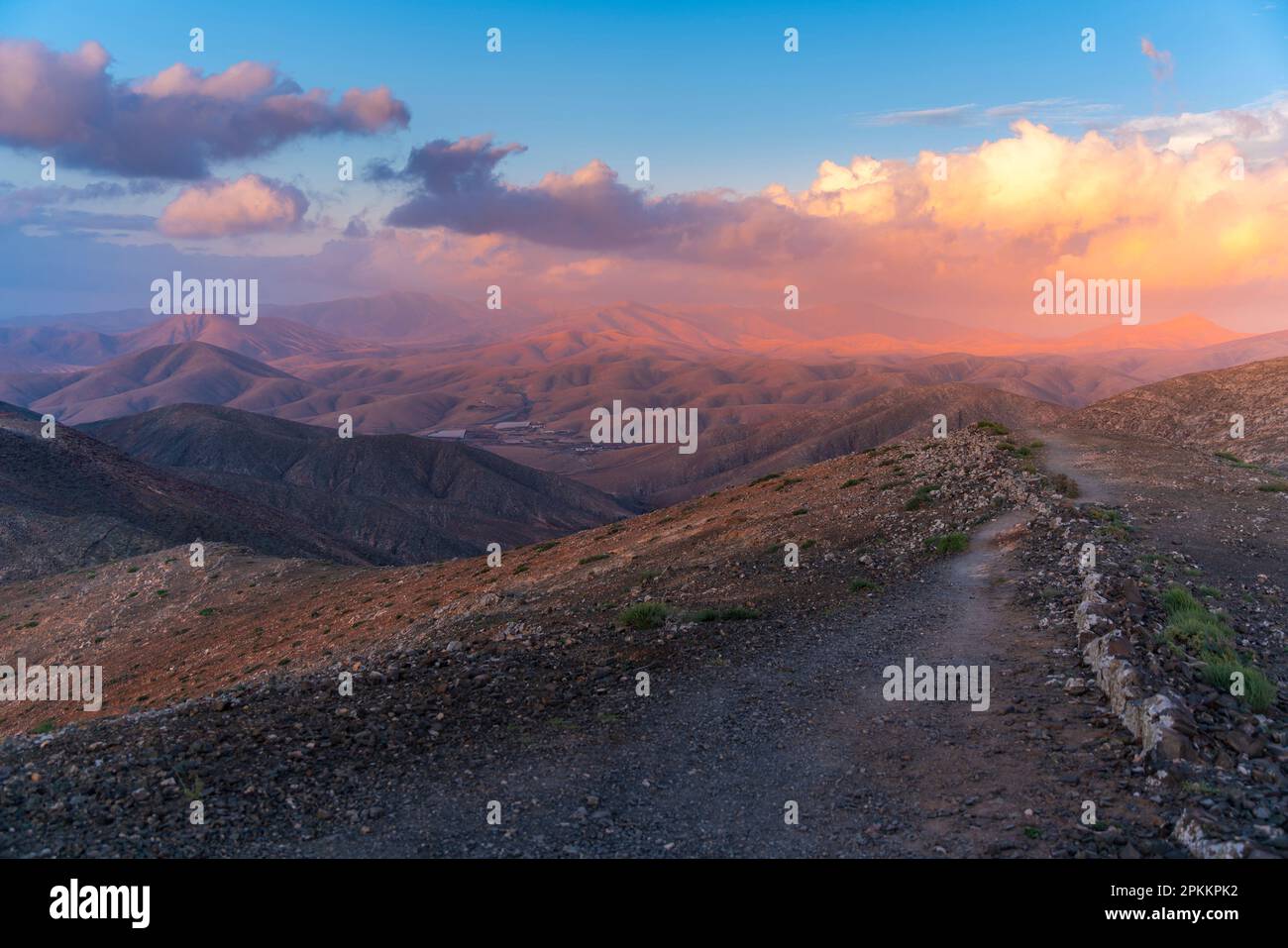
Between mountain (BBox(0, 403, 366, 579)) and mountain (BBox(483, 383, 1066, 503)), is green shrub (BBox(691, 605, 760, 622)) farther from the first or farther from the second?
mountain (BBox(483, 383, 1066, 503))

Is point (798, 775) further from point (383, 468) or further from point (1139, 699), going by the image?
point (383, 468)

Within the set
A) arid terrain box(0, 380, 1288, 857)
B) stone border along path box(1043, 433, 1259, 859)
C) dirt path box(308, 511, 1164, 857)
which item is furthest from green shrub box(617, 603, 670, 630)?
stone border along path box(1043, 433, 1259, 859)

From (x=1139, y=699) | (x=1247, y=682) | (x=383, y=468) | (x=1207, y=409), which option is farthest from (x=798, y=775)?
(x=383, y=468)

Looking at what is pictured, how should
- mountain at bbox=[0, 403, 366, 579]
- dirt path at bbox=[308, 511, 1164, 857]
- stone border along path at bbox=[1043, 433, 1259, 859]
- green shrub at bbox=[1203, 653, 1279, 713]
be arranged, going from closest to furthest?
stone border along path at bbox=[1043, 433, 1259, 859] → dirt path at bbox=[308, 511, 1164, 857] → green shrub at bbox=[1203, 653, 1279, 713] → mountain at bbox=[0, 403, 366, 579]

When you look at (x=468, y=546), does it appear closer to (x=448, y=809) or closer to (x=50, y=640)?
(x=50, y=640)

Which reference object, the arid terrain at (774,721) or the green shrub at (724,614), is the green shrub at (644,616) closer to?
the arid terrain at (774,721)

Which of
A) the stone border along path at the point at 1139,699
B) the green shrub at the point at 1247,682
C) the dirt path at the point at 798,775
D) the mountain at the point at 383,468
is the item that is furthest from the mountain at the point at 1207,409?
the mountain at the point at 383,468
